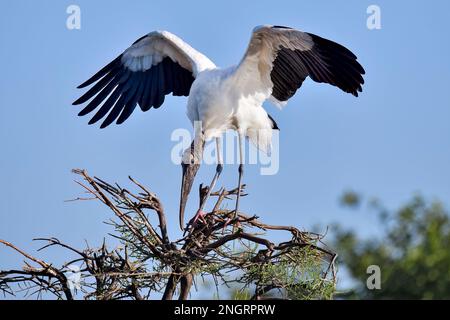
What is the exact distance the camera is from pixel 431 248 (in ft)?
35.7

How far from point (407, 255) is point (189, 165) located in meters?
4.65

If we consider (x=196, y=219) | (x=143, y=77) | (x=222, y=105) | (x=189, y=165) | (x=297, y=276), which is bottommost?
(x=297, y=276)

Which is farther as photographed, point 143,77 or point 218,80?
point 143,77

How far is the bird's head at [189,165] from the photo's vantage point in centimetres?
663

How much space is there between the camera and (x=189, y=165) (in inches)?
267

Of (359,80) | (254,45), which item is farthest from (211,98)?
(359,80)

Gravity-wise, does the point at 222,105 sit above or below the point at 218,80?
below

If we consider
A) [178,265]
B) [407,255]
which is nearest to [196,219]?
[178,265]

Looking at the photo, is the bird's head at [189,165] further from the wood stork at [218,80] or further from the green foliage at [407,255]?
the green foliage at [407,255]

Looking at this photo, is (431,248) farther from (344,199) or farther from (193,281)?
(193,281)

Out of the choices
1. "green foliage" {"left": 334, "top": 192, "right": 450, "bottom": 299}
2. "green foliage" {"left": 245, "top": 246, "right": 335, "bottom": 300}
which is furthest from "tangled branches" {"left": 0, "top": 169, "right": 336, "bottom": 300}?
"green foliage" {"left": 334, "top": 192, "right": 450, "bottom": 299}

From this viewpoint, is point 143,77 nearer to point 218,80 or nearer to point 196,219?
point 218,80

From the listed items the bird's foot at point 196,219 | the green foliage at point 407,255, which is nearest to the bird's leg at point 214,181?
the bird's foot at point 196,219

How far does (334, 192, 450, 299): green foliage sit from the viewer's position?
10.5 metres
